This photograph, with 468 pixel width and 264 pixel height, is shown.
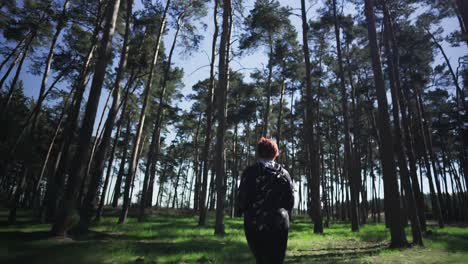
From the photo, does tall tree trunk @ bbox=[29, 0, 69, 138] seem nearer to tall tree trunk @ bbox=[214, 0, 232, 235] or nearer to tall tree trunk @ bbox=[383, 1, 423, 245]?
tall tree trunk @ bbox=[214, 0, 232, 235]

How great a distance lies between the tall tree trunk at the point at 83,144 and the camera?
619 centimetres

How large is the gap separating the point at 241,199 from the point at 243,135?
3396cm

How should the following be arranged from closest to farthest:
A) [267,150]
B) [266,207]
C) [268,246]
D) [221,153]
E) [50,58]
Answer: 1. [268,246]
2. [266,207]
3. [267,150]
4. [221,153]
5. [50,58]

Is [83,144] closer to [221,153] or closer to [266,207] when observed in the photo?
[221,153]

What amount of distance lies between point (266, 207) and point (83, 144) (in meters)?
6.35

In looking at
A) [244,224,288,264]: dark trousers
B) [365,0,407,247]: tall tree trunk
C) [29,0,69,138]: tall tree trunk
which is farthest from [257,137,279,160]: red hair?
[29,0,69,138]: tall tree trunk

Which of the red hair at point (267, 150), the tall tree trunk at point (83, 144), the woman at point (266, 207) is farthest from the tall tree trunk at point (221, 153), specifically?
the woman at point (266, 207)

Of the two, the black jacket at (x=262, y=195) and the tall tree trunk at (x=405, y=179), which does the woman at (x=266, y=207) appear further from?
the tall tree trunk at (x=405, y=179)

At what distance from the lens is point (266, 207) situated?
7.57 feet

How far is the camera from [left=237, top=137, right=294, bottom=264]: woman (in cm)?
220

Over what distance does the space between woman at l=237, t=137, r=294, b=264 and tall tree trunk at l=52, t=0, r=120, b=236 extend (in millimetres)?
5801

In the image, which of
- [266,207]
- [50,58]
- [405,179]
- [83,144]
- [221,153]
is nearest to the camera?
[266,207]

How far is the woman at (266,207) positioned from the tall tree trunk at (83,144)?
19.0 ft

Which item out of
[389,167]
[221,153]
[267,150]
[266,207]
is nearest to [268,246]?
[266,207]
